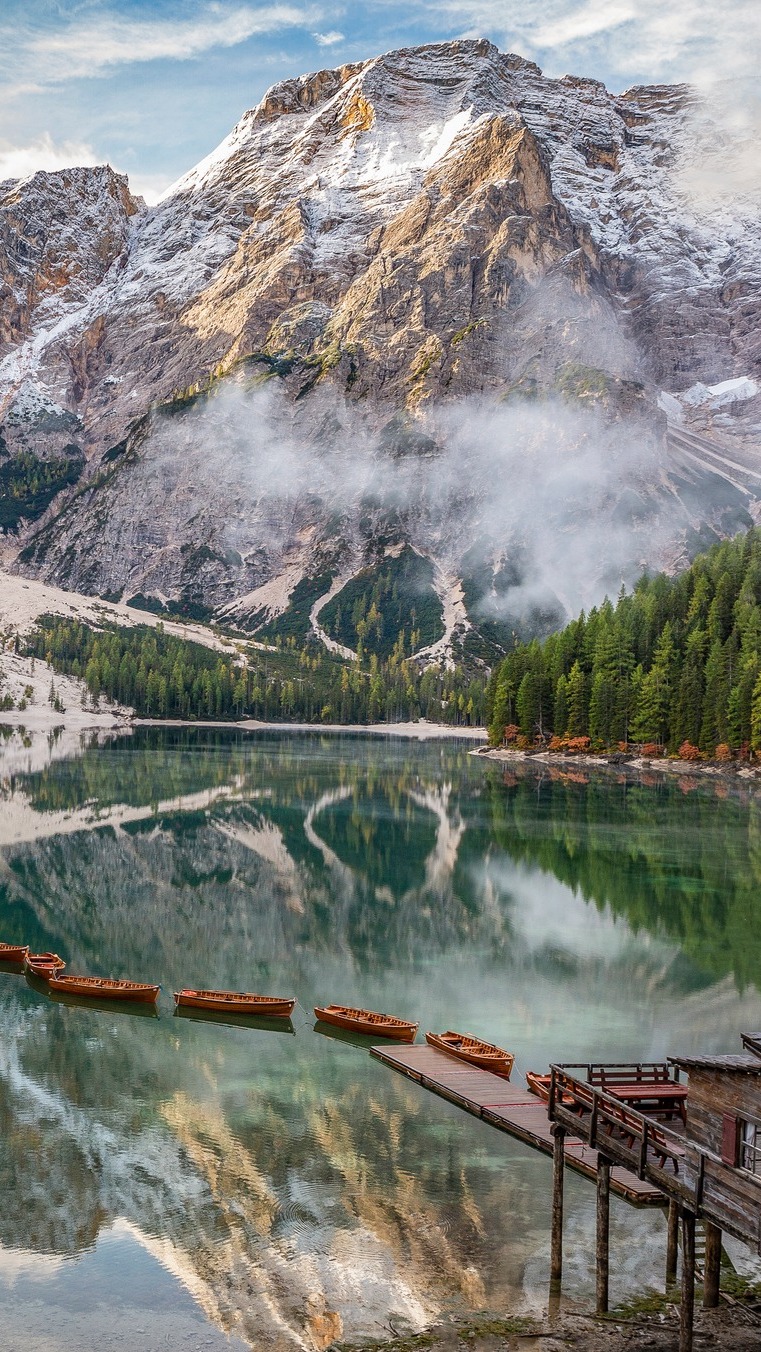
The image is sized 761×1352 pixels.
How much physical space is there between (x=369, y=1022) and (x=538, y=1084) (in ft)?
25.2

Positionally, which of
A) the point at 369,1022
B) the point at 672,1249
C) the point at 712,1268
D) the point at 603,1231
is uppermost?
the point at 603,1231

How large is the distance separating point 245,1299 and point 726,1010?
79.6 ft

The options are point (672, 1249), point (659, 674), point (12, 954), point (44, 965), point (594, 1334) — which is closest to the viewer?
point (594, 1334)

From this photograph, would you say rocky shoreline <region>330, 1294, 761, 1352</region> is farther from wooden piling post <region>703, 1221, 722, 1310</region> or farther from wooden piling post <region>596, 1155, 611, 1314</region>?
wooden piling post <region>596, 1155, 611, 1314</region>

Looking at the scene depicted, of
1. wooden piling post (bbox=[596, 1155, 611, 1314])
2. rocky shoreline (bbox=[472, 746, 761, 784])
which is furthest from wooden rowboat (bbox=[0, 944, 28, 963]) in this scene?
rocky shoreline (bbox=[472, 746, 761, 784])

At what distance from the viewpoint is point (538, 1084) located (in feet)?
106

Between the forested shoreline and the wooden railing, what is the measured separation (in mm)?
107514

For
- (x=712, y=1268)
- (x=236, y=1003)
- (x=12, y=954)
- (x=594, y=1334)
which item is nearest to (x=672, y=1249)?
(x=712, y=1268)

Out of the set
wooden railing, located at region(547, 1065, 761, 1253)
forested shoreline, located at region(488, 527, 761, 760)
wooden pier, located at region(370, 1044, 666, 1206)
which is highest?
forested shoreline, located at region(488, 527, 761, 760)

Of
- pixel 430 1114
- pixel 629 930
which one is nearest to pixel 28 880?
pixel 629 930

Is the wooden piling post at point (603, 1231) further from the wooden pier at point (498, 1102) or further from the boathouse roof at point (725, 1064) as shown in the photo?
the wooden pier at point (498, 1102)

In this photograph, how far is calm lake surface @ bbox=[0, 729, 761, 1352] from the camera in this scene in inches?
856

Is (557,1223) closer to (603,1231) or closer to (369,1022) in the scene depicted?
(603,1231)

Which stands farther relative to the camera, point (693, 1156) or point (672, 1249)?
point (672, 1249)
